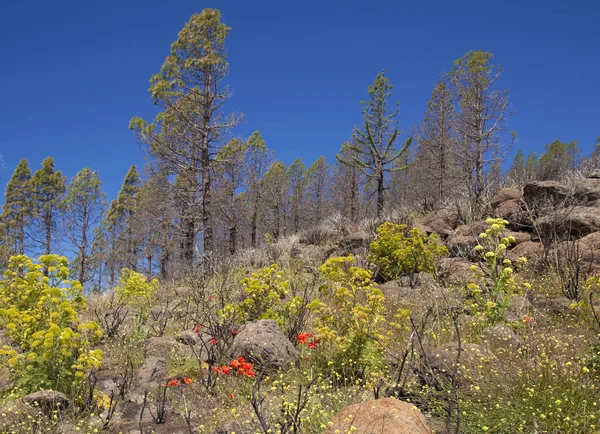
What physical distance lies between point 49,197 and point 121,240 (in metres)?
5.51

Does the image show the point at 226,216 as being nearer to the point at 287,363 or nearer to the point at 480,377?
the point at 287,363

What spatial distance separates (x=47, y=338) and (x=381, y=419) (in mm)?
2926

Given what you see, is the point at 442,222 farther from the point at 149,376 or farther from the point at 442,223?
the point at 149,376

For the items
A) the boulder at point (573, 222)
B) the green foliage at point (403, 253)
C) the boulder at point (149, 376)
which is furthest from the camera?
the green foliage at point (403, 253)

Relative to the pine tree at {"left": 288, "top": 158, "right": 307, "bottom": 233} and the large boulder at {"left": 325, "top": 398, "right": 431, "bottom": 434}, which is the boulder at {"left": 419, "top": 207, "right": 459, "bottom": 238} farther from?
the pine tree at {"left": 288, "top": 158, "right": 307, "bottom": 233}

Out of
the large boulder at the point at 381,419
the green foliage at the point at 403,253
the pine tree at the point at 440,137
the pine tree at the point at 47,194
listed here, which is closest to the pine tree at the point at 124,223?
the pine tree at the point at 47,194

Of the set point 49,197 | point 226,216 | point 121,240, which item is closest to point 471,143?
point 226,216

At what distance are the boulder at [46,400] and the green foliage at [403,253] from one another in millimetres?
5994

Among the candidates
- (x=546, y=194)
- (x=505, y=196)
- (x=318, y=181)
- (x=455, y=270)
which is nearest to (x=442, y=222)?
(x=505, y=196)

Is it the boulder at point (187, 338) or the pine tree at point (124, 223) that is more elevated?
the pine tree at point (124, 223)

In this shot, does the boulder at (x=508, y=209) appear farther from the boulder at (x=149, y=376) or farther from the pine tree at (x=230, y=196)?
the pine tree at (x=230, y=196)

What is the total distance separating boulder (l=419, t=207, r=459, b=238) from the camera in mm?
10430

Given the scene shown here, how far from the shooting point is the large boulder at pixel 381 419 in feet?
7.50

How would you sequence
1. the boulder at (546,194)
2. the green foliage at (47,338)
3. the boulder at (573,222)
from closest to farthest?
1. the green foliage at (47,338)
2. the boulder at (573,222)
3. the boulder at (546,194)
